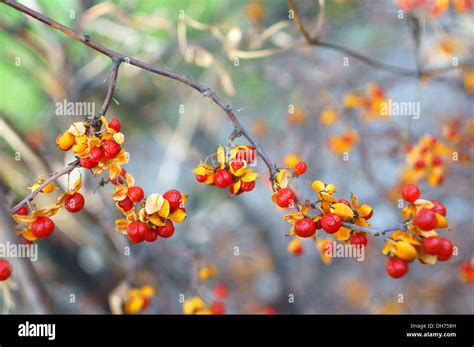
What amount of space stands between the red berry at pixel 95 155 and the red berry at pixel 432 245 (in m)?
0.63

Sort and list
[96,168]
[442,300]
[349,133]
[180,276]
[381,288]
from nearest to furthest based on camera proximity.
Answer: [96,168] → [349,133] → [180,276] → [442,300] → [381,288]

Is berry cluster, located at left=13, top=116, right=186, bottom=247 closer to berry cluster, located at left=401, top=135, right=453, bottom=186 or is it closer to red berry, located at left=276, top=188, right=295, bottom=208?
red berry, located at left=276, top=188, right=295, bottom=208

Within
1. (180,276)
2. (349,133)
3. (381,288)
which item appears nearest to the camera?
(349,133)

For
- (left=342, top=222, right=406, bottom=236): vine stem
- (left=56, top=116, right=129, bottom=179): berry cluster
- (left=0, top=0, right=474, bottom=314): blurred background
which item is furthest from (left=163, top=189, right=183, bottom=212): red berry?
(left=0, top=0, right=474, bottom=314): blurred background

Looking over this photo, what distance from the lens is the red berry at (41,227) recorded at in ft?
3.27

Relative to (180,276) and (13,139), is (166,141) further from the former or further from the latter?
(13,139)

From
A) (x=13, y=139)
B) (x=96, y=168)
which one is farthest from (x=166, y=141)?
(x=96, y=168)

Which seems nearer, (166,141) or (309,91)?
(309,91)

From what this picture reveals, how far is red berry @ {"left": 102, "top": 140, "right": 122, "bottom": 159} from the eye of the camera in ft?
3.03

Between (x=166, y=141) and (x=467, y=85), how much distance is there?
1729mm

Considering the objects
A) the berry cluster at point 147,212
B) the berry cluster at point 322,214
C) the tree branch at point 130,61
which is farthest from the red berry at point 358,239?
the berry cluster at point 147,212

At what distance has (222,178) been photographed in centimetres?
98

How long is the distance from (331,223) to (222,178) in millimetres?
237

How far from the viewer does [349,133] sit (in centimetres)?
216
